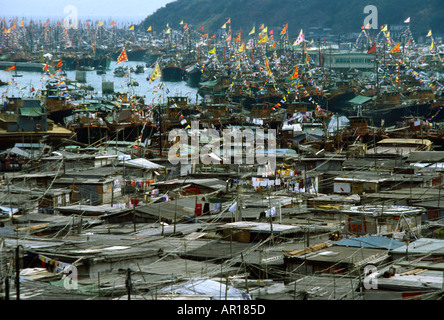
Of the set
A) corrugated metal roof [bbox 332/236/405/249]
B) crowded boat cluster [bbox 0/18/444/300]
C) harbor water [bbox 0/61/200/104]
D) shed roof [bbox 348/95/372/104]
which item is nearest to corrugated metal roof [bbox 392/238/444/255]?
crowded boat cluster [bbox 0/18/444/300]

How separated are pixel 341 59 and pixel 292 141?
232 feet

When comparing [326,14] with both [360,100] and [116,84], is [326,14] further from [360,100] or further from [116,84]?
[360,100]

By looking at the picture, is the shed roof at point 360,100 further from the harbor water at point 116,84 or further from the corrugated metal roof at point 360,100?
the harbor water at point 116,84

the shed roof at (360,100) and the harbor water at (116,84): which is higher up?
the harbor water at (116,84)

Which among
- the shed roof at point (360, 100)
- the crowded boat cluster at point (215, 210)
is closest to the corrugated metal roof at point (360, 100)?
the shed roof at point (360, 100)

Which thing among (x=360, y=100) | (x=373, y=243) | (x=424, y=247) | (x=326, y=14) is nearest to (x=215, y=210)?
(x=373, y=243)

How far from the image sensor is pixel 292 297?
12.1 meters

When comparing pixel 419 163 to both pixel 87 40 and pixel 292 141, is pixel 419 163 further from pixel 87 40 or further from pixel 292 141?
pixel 87 40

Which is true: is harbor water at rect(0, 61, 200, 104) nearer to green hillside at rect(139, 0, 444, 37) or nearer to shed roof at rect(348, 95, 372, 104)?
shed roof at rect(348, 95, 372, 104)

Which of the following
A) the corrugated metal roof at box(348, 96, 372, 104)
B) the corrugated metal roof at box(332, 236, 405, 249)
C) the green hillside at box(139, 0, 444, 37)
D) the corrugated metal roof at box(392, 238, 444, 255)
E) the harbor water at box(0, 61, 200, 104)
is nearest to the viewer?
the corrugated metal roof at box(392, 238, 444, 255)

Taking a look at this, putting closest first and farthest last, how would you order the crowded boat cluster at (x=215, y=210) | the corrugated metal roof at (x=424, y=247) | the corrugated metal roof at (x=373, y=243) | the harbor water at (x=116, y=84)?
the crowded boat cluster at (x=215, y=210)
the corrugated metal roof at (x=424, y=247)
the corrugated metal roof at (x=373, y=243)
the harbor water at (x=116, y=84)

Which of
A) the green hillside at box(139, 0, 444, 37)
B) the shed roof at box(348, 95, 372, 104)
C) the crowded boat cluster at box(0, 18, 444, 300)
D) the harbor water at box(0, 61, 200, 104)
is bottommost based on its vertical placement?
the crowded boat cluster at box(0, 18, 444, 300)

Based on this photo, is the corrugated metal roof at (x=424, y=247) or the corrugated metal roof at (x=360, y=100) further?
the corrugated metal roof at (x=360, y=100)
